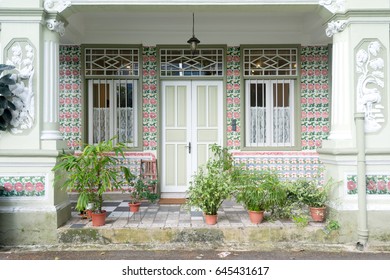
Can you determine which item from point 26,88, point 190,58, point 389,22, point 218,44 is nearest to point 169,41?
point 190,58

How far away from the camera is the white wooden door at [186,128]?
22.4 ft

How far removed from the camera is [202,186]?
4914mm

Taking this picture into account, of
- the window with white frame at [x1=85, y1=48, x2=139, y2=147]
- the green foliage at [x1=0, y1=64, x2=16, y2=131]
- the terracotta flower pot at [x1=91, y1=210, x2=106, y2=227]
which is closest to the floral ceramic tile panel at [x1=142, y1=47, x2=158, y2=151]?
the window with white frame at [x1=85, y1=48, x2=139, y2=147]

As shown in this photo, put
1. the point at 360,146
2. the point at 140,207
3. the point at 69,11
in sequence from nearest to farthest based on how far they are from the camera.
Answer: the point at 360,146 → the point at 69,11 → the point at 140,207

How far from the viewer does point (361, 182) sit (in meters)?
4.65

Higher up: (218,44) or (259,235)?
(218,44)

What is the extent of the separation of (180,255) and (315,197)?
2.02 m

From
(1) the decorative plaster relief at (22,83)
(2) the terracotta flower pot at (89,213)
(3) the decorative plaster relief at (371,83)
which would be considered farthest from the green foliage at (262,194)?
(1) the decorative plaster relief at (22,83)

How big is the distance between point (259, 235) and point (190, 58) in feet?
11.6

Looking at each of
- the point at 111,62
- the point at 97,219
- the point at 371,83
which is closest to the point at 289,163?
the point at 371,83

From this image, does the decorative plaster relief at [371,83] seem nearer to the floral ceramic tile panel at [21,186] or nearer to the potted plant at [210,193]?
the potted plant at [210,193]

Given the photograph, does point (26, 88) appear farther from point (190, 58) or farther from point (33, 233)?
point (190, 58)

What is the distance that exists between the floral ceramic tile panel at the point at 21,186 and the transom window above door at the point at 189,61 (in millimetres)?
3040

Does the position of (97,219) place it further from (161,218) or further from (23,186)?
(23,186)
